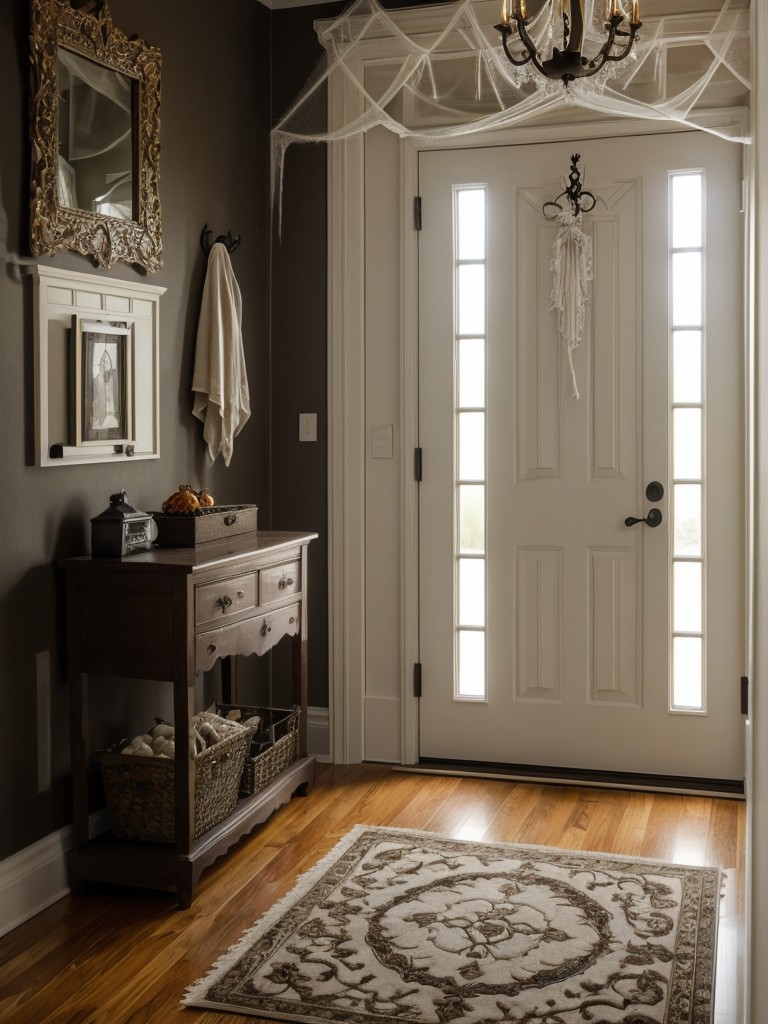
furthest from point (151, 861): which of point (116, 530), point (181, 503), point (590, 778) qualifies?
point (590, 778)

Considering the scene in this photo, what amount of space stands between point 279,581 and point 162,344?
854mm

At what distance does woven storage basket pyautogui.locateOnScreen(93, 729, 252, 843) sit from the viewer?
115 inches

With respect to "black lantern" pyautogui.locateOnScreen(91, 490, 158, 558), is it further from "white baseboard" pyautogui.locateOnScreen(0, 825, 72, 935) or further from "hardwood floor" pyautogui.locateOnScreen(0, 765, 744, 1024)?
"hardwood floor" pyautogui.locateOnScreen(0, 765, 744, 1024)

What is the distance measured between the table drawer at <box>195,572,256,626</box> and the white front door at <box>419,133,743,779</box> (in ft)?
3.28

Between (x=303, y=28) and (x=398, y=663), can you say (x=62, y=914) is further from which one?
(x=303, y=28)

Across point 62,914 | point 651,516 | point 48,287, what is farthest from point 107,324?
point 651,516

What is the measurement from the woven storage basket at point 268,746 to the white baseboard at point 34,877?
1.58 ft

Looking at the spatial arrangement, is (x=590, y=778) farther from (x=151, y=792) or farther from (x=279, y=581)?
(x=151, y=792)

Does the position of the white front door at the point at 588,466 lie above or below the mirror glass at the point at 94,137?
below

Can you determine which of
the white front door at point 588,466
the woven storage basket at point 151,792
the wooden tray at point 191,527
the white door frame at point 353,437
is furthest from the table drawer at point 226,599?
the white front door at point 588,466

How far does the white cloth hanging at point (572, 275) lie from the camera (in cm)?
380

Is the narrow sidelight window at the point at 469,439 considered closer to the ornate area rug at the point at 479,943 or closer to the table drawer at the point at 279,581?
the table drawer at the point at 279,581

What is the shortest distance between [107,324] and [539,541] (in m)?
1.72

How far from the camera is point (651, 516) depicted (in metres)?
3.78
